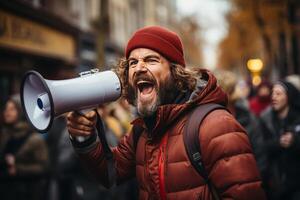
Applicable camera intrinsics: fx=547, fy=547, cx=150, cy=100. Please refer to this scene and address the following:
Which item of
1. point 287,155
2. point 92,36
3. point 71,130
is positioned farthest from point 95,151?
point 92,36

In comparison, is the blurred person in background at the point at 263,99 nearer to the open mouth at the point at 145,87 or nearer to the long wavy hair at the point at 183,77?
the long wavy hair at the point at 183,77

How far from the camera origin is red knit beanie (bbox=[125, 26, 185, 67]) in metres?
2.75

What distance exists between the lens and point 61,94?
2.52m

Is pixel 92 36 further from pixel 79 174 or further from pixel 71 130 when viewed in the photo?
pixel 71 130

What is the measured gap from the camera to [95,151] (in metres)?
2.79

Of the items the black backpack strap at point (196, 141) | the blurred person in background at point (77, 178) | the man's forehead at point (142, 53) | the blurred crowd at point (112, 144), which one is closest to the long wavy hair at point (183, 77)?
the man's forehead at point (142, 53)

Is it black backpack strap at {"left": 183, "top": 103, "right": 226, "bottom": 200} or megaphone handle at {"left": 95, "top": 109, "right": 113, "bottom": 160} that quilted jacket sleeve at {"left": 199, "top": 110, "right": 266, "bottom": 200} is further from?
megaphone handle at {"left": 95, "top": 109, "right": 113, "bottom": 160}

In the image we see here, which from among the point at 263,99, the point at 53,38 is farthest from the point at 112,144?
the point at 53,38

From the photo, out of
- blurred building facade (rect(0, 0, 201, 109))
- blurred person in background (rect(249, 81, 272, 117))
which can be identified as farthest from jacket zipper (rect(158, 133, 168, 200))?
blurred person in background (rect(249, 81, 272, 117))

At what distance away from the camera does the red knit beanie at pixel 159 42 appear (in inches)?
108

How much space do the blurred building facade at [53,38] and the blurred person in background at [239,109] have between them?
1600 mm

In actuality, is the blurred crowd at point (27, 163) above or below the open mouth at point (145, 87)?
below

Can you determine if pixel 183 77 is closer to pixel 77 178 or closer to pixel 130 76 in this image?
pixel 130 76

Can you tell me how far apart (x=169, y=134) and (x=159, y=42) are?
469 mm
